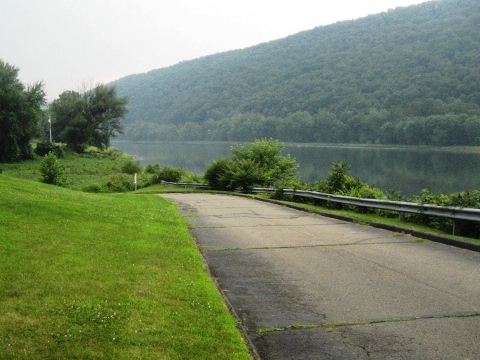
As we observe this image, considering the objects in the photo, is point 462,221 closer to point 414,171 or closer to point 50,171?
point 50,171

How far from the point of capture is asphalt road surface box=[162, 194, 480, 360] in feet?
15.1

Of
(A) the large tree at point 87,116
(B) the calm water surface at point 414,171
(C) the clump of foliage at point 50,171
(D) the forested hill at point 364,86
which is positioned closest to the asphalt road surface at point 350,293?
(C) the clump of foliage at point 50,171

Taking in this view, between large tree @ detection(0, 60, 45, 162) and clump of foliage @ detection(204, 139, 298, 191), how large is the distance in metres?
35.4

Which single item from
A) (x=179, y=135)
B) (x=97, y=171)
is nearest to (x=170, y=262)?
(x=97, y=171)

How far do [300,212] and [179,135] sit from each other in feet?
597

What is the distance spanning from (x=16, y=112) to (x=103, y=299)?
66.5 m

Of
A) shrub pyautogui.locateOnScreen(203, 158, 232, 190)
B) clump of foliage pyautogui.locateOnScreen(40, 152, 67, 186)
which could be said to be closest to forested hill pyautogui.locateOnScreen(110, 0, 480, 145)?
shrub pyautogui.locateOnScreen(203, 158, 232, 190)

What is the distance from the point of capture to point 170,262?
7422 millimetres

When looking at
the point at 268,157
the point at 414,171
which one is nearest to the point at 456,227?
the point at 268,157

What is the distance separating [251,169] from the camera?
117 feet

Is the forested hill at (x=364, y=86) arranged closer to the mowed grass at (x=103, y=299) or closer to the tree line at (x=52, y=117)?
the tree line at (x=52, y=117)

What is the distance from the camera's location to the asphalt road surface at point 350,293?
459cm

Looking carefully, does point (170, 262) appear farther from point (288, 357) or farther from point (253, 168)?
point (253, 168)

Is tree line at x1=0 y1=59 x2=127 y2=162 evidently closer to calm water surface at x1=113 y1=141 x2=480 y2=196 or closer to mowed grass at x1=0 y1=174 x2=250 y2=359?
calm water surface at x1=113 y1=141 x2=480 y2=196
